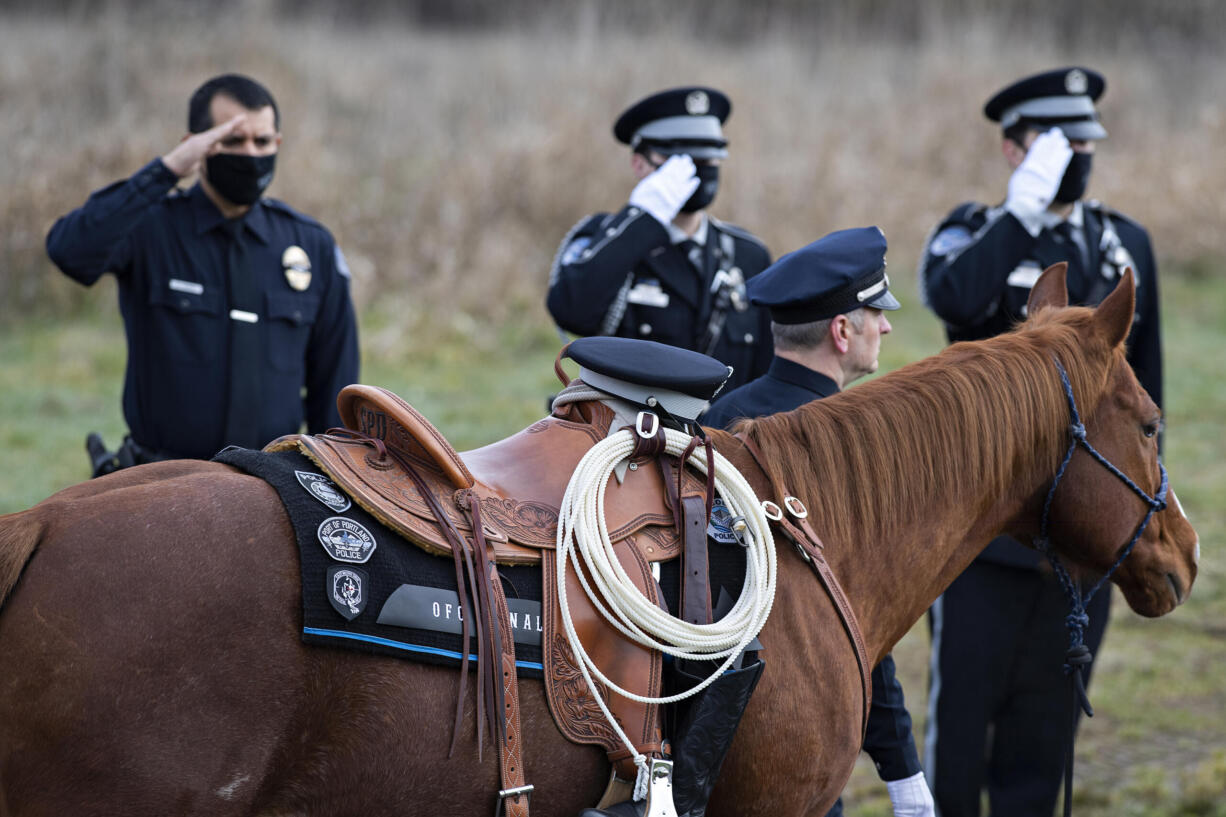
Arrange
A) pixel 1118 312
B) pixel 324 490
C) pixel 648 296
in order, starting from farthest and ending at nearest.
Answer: pixel 648 296 → pixel 1118 312 → pixel 324 490

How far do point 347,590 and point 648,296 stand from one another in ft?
8.04

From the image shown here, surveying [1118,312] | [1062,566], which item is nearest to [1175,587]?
[1062,566]

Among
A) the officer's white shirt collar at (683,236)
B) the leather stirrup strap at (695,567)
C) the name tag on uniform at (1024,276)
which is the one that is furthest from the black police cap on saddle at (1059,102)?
the leather stirrup strap at (695,567)

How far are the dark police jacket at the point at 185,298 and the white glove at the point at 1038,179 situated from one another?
94.8 inches

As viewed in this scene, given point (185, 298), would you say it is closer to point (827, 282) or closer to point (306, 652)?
point (827, 282)

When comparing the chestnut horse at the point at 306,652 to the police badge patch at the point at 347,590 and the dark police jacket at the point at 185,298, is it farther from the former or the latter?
the dark police jacket at the point at 185,298

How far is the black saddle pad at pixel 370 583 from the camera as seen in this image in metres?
1.74

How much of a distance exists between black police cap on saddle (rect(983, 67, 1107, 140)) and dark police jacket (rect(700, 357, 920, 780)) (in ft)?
6.69

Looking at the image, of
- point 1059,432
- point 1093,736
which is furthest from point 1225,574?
point 1059,432

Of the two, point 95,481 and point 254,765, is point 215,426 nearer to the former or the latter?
point 95,481

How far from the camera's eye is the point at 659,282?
4.07 m

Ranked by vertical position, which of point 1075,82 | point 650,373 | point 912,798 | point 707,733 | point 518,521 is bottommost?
point 912,798

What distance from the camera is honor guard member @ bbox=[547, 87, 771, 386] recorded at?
3.92 meters

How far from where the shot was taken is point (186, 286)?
12.0 feet
